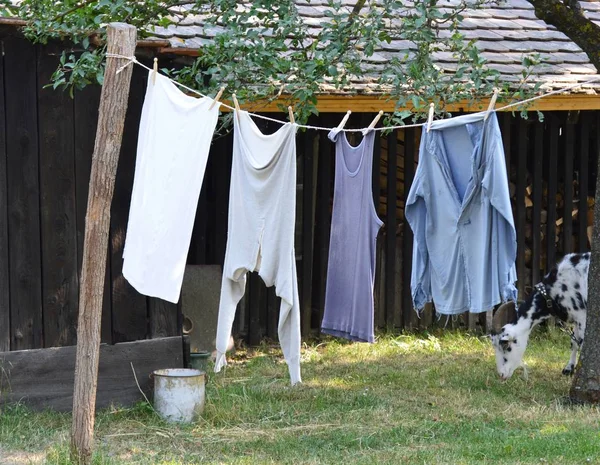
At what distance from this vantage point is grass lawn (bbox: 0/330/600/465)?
6316 millimetres

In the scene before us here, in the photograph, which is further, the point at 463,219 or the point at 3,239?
the point at 3,239

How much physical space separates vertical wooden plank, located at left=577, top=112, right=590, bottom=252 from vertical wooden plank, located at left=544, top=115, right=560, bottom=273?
31 centimetres

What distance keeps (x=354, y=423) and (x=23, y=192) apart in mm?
3025

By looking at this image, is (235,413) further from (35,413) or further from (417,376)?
(417,376)

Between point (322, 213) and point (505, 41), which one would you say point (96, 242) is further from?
point (505, 41)

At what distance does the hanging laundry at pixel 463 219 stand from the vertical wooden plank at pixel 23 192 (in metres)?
2.88

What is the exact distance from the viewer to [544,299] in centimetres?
907

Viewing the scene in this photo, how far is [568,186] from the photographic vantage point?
11.4 metres

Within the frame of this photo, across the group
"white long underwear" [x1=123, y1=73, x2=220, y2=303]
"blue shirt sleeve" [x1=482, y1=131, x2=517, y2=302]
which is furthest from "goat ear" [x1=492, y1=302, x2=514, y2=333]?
"white long underwear" [x1=123, y1=73, x2=220, y2=303]

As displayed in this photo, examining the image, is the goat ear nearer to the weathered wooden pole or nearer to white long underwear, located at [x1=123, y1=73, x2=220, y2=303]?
white long underwear, located at [x1=123, y1=73, x2=220, y2=303]

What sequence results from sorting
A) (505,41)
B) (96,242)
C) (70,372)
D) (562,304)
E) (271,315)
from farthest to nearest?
(505,41) < (271,315) < (562,304) < (70,372) < (96,242)

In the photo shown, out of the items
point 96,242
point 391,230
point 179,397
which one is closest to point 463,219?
point 96,242

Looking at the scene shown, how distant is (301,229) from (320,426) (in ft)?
13.0

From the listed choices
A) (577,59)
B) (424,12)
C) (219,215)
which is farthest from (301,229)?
(424,12)
